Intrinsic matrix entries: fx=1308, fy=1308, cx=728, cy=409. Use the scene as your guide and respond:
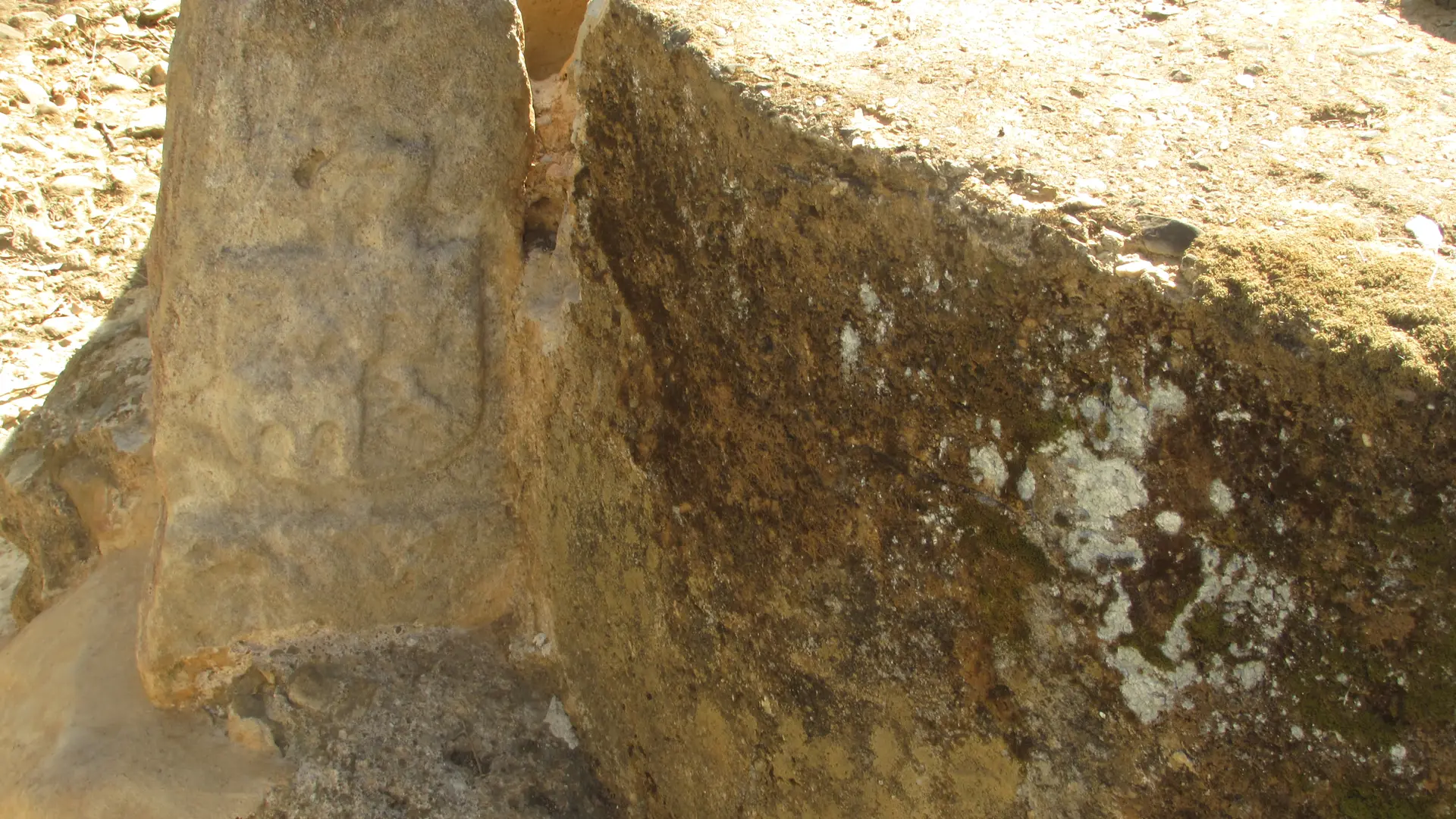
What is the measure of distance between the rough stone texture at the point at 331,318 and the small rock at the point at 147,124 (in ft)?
4.80

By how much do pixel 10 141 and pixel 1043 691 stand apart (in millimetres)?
2642

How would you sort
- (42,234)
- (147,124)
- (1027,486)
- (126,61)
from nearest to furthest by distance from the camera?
(1027,486) < (42,234) < (147,124) < (126,61)

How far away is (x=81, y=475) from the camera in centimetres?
194

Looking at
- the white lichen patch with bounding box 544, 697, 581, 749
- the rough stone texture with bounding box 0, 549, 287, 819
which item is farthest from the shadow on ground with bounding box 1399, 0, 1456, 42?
the rough stone texture with bounding box 0, 549, 287, 819

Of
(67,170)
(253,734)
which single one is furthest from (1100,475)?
(67,170)

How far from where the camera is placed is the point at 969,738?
3.96ft

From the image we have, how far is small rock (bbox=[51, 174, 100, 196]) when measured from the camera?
279cm

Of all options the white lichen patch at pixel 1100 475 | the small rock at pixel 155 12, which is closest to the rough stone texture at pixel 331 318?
the white lichen patch at pixel 1100 475

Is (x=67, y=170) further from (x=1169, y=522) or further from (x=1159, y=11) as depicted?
(x=1169, y=522)

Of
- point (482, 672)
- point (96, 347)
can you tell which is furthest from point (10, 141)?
point (482, 672)

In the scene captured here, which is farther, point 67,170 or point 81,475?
point 67,170

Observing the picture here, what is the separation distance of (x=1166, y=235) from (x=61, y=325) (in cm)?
232

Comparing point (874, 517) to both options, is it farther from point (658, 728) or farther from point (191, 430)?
point (191, 430)

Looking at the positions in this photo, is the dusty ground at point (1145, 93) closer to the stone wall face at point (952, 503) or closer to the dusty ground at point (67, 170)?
the stone wall face at point (952, 503)
